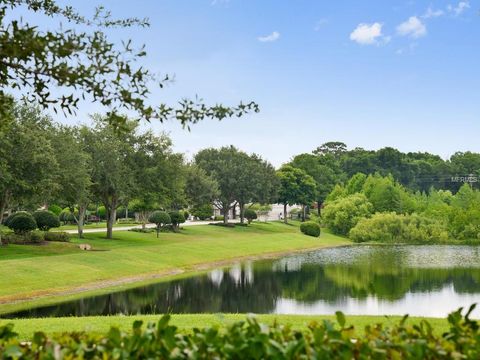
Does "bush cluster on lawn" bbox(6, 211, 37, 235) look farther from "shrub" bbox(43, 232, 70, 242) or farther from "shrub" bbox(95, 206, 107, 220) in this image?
"shrub" bbox(95, 206, 107, 220)

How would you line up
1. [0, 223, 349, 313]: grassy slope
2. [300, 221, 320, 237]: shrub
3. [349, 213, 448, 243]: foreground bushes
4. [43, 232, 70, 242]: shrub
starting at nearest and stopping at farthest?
[0, 223, 349, 313]: grassy slope, [43, 232, 70, 242]: shrub, [349, 213, 448, 243]: foreground bushes, [300, 221, 320, 237]: shrub

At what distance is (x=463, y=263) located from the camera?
1645 inches

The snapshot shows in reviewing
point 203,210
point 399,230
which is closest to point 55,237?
point 203,210

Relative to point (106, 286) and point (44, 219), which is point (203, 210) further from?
point (106, 286)

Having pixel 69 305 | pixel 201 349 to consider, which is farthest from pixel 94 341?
pixel 69 305

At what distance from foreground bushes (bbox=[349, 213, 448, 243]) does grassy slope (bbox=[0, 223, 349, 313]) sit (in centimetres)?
1135

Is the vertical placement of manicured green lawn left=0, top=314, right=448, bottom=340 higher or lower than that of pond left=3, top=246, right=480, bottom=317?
higher

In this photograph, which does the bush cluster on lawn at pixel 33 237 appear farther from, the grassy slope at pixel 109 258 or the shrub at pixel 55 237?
the grassy slope at pixel 109 258

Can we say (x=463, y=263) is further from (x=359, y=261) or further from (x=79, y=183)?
(x=79, y=183)

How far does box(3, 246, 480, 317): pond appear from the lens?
2358 cm

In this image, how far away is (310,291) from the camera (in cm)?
2895

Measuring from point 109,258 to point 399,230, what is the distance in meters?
41.7

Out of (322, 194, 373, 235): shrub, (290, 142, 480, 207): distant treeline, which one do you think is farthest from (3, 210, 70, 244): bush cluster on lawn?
Answer: (290, 142, 480, 207): distant treeline

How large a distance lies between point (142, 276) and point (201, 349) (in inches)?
1189
